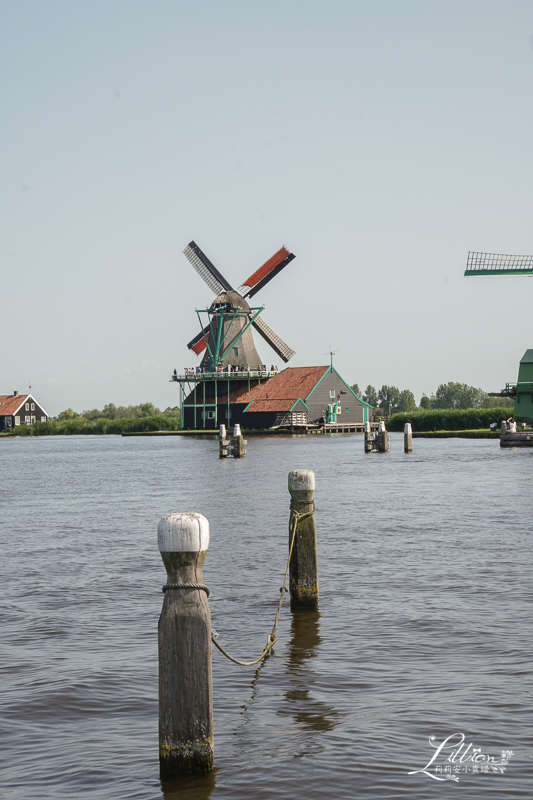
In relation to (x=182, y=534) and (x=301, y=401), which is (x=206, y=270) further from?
(x=182, y=534)

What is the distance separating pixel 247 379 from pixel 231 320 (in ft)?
19.5

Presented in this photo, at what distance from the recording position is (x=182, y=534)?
4.25 metres

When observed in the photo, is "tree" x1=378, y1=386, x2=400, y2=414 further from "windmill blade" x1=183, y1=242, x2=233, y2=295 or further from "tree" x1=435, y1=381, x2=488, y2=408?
"windmill blade" x1=183, y1=242, x2=233, y2=295

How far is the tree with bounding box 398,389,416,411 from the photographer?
153 m

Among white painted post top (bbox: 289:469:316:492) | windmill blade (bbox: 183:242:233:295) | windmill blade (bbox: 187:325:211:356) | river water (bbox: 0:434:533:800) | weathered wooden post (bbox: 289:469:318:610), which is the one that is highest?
windmill blade (bbox: 183:242:233:295)

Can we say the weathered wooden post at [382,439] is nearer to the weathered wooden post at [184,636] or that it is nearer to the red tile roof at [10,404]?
the weathered wooden post at [184,636]

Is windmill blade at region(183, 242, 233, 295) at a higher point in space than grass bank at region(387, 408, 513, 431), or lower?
higher

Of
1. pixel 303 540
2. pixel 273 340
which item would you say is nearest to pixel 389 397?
pixel 273 340

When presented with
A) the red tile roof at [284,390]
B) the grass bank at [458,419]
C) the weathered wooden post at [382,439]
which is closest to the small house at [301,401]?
the red tile roof at [284,390]

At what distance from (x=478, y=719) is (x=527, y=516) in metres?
11.8

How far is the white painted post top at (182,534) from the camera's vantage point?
425 centimetres

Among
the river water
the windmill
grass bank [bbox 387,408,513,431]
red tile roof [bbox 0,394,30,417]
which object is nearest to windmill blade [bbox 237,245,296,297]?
the windmill

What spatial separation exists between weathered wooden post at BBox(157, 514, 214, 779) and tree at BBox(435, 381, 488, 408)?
155377 mm

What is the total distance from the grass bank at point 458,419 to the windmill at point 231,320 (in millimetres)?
16395
